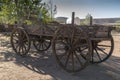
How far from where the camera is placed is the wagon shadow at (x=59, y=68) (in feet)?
22.2

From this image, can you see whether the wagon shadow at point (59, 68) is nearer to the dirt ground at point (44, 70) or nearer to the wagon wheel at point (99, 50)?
the dirt ground at point (44, 70)

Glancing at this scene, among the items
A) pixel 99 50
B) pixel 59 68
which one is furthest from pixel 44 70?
pixel 99 50

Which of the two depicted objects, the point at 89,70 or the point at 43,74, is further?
the point at 89,70

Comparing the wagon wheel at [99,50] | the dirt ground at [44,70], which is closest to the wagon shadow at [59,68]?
the dirt ground at [44,70]

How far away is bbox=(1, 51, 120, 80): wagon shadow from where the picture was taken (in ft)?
22.2

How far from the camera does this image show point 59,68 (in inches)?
301

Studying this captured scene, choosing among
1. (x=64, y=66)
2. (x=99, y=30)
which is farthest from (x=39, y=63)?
(x=99, y=30)

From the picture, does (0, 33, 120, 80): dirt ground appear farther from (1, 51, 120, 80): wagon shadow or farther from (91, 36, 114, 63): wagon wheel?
(91, 36, 114, 63): wagon wheel

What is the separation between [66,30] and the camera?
23.1 feet

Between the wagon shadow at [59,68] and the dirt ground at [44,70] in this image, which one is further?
the wagon shadow at [59,68]

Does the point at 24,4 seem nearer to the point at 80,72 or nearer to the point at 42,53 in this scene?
the point at 42,53

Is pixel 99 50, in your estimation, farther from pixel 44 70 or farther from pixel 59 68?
pixel 44 70

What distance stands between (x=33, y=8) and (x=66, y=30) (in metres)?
13.3

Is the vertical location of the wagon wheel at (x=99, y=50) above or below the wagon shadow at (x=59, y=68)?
above
